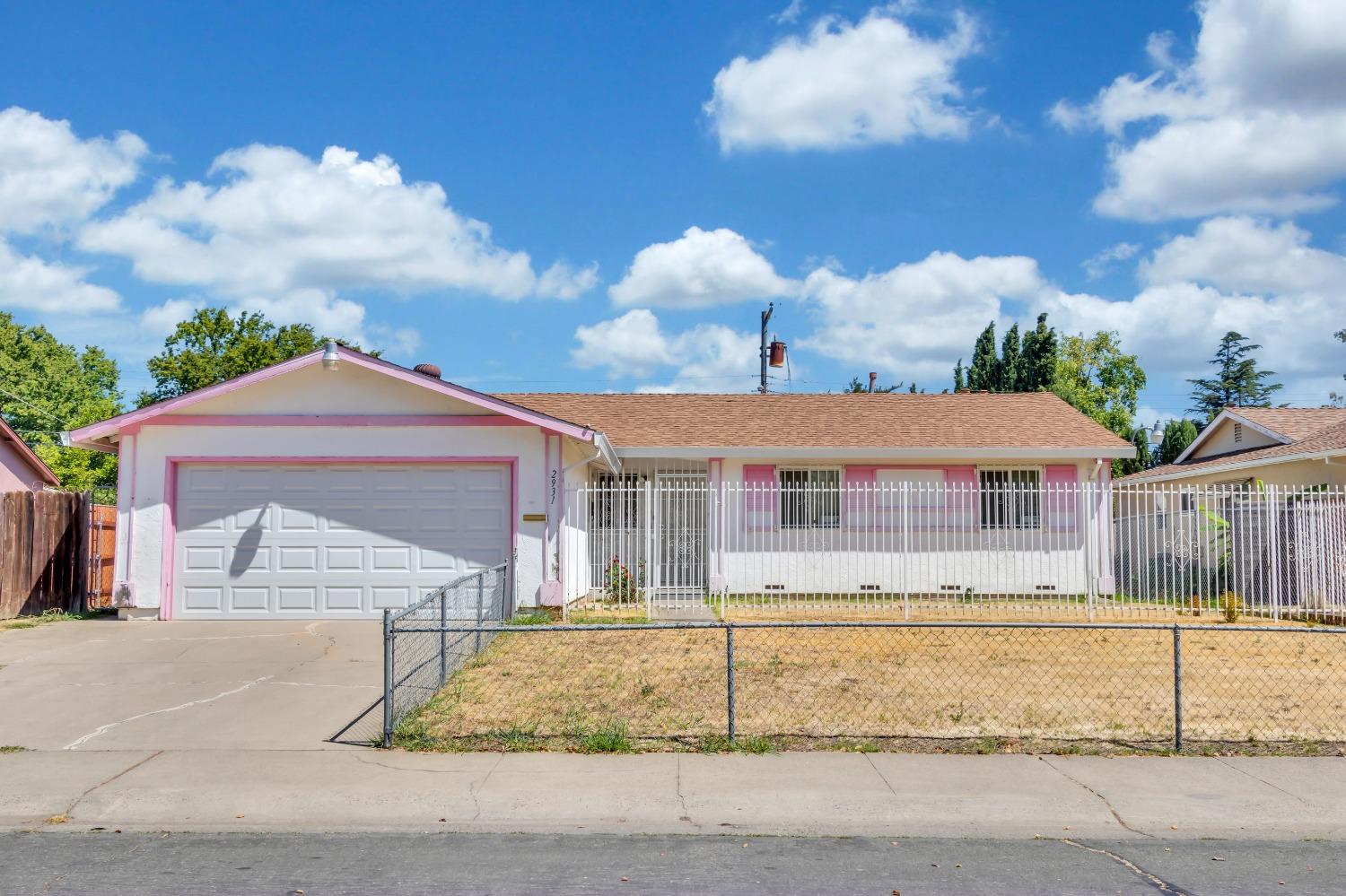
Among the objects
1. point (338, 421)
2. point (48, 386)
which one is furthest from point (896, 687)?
point (48, 386)

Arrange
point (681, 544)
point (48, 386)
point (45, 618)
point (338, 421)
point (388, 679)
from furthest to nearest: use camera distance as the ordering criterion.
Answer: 1. point (48, 386)
2. point (681, 544)
3. point (45, 618)
4. point (338, 421)
5. point (388, 679)

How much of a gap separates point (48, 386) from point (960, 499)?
→ 171 ft

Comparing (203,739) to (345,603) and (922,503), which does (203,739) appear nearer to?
(345,603)

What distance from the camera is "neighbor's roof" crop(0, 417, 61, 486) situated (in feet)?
76.2

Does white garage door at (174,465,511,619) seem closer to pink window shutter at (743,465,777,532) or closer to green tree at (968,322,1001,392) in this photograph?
pink window shutter at (743,465,777,532)

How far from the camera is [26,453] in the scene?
81.1ft

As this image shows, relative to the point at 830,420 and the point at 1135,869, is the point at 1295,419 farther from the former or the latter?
the point at 1135,869

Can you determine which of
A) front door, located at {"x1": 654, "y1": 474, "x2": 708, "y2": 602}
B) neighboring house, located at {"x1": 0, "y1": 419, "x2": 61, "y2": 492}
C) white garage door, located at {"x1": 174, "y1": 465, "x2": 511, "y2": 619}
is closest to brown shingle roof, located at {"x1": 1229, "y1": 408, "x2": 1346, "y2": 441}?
front door, located at {"x1": 654, "y1": 474, "x2": 708, "y2": 602}

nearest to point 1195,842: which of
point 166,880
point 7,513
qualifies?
point 166,880

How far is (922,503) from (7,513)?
15.0 m

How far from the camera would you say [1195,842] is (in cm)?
615

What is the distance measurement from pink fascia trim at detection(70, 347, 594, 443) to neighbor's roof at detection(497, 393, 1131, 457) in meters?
4.57

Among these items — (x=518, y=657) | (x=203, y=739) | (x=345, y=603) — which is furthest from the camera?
(x=345, y=603)

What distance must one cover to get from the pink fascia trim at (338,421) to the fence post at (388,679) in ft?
25.6
